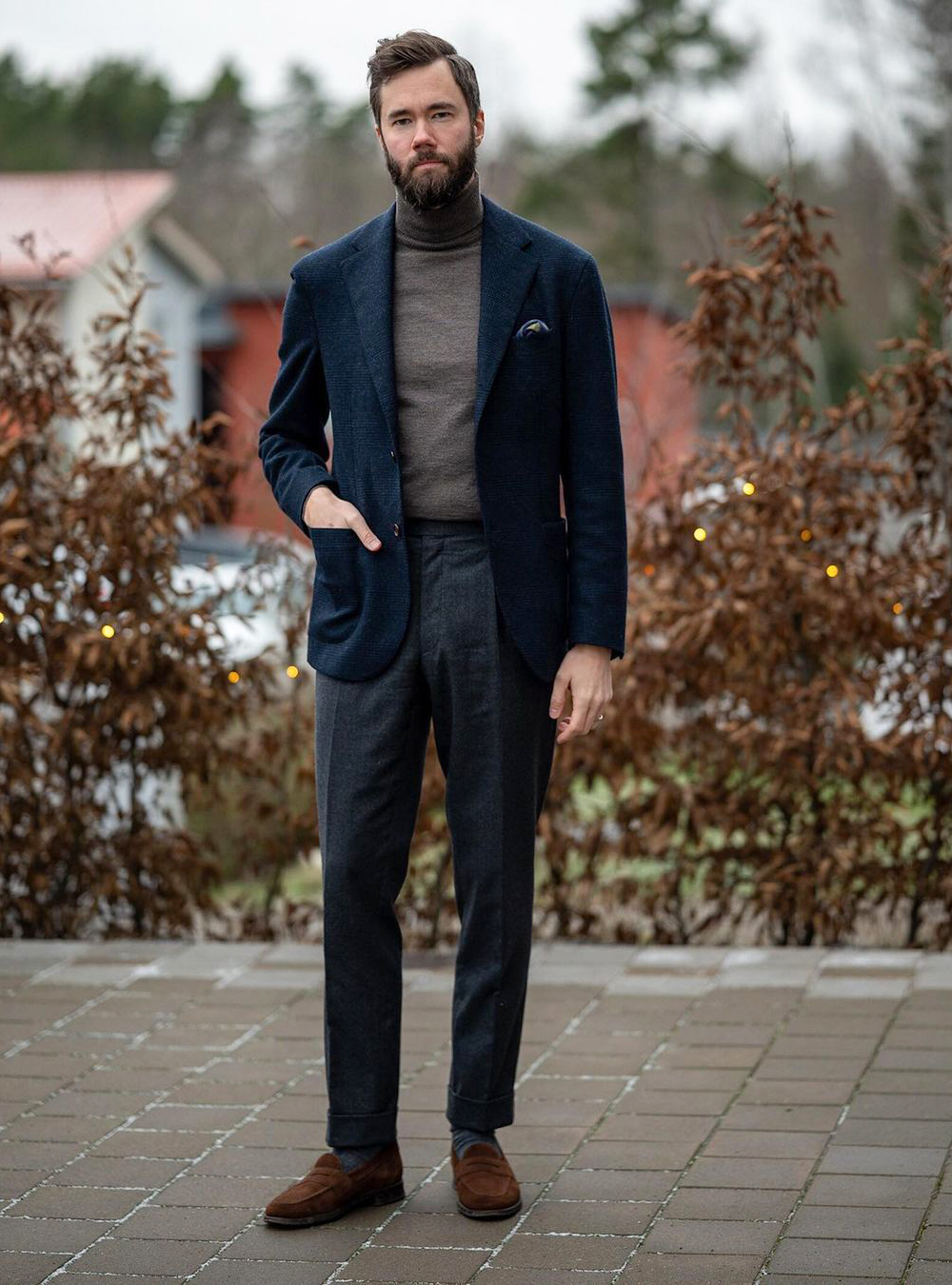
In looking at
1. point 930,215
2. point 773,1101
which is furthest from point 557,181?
point 773,1101

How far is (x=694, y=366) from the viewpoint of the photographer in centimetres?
556

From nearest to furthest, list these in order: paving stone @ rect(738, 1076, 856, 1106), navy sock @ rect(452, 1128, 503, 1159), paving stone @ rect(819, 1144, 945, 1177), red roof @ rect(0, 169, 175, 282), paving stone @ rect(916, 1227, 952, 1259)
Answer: paving stone @ rect(916, 1227, 952, 1259) < navy sock @ rect(452, 1128, 503, 1159) < paving stone @ rect(819, 1144, 945, 1177) < paving stone @ rect(738, 1076, 856, 1106) < red roof @ rect(0, 169, 175, 282)

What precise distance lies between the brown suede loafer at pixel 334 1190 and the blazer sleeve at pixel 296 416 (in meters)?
1.14

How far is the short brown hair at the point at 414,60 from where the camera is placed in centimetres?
321

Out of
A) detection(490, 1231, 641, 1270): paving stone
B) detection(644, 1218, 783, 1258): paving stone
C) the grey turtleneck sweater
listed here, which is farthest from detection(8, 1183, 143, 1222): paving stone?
the grey turtleneck sweater

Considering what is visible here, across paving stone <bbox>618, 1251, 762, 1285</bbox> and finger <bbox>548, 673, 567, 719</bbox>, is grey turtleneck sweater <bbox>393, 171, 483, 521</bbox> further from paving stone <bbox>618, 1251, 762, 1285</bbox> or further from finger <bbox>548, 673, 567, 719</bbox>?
paving stone <bbox>618, 1251, 762, 1285</bbox>

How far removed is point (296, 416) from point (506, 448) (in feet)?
1.45

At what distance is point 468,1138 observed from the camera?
348cm

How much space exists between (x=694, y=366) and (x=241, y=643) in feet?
5.27

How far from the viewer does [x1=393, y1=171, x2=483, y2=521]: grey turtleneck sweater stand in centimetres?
331

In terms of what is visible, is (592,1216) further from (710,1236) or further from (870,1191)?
(870,1191)

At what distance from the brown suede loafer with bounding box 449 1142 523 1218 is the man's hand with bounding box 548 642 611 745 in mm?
769

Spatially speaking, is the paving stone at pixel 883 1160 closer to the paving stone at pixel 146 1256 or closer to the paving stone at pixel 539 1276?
the paving stone at pixel 539 1276

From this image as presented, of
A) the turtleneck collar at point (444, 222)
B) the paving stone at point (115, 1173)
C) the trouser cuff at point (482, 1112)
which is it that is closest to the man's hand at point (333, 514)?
the turtleneck collar at point (444, 222)
